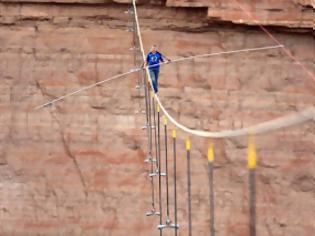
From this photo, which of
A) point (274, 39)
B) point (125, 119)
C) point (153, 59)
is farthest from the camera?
point (125, 119)

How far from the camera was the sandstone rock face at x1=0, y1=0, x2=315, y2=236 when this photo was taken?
9672 mm

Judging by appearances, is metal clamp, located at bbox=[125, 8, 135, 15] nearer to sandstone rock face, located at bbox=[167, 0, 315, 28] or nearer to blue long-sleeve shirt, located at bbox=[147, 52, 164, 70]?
sandstone rock face, located at bbox=[167, 0, 315, 28]

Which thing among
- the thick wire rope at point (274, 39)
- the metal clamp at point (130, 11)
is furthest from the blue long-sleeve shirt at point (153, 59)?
the thick wire rope at point (274, 39)

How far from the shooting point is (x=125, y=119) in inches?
384

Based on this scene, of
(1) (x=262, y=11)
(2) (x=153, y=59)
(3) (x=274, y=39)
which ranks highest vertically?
(1) (x=262, y=11)

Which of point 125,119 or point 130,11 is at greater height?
point 130,11

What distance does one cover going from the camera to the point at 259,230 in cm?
959

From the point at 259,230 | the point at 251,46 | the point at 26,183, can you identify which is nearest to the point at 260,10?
the point at 251,46

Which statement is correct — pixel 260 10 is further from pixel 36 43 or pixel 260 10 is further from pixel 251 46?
pixel 36 43

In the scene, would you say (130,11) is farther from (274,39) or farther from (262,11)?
(274,39)

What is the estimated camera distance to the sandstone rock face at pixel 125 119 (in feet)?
31.7

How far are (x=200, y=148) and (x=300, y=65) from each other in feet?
4.57

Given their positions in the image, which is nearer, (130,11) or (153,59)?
(153,59)

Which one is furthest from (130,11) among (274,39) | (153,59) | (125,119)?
(153,59)
